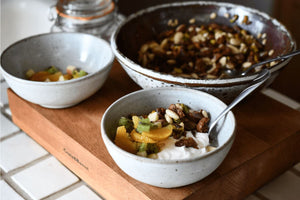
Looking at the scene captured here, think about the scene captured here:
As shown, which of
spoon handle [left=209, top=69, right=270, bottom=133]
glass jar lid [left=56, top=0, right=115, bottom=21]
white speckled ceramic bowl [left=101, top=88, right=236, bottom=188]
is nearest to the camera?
white speckled ceramic bowl [left=101, top=88, right=236, bottom=188]

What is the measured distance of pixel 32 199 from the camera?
2.92 ft

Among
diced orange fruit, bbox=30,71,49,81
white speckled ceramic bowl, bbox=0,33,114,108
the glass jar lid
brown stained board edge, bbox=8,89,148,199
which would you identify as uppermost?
the glass jar lid

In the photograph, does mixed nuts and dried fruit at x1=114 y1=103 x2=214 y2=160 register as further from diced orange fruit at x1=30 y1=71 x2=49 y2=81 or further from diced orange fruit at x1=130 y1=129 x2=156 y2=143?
diced orange fruit at x1=30 y1=71 x2=49 y2=81

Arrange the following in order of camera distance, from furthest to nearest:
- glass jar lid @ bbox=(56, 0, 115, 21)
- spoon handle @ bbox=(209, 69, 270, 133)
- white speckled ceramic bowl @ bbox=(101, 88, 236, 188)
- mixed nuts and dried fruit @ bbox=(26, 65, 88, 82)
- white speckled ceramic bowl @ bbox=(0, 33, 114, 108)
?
glass jar lid @ bbox=(56, 0, 115, 21)
mixed nuts and dried fruit @ bbox=(26, 65, 88, 82)
white speckled ceramic bowl @ bbox=(0, 33, 114, 108)
spoon handle @ bbox=(209, 69, 270, 133)
white speckled ceramic bowl @ bbox=(101, 88, 236, 188)

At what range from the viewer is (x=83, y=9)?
49.1 inches

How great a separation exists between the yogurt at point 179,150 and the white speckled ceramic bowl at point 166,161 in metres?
0.04

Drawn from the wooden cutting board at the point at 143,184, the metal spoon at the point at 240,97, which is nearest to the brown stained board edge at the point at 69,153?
the wooden cutting board at the point at 143,184

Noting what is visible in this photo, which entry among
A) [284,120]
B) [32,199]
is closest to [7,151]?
[32,199]

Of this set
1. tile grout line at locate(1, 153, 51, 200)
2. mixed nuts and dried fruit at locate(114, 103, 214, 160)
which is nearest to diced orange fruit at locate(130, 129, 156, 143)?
mixed nuts and dried fruit at locate(114, 103, 214, 160)

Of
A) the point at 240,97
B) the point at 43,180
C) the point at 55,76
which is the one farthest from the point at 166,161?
the point at 55,76

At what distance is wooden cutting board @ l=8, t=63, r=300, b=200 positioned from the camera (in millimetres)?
818

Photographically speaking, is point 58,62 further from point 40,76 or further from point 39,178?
point 39,178

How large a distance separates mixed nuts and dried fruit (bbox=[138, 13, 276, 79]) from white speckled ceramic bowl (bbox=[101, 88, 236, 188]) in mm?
155

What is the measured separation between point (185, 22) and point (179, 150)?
1.78 feet
